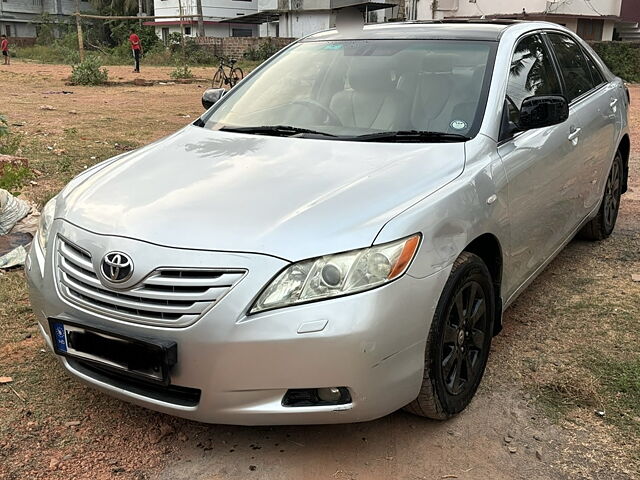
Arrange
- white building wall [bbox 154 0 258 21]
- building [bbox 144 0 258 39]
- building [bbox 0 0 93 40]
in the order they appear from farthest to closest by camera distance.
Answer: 1. building [bbox 0 0 93 40]
2. building [bbox 144 0 258 39]
3. white building wall [bbox 154 0 258 21]

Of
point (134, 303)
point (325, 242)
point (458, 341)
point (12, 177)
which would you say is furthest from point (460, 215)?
point (12, 177)

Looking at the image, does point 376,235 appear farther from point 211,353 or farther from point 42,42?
point 42,42

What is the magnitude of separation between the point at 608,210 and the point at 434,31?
239 cm

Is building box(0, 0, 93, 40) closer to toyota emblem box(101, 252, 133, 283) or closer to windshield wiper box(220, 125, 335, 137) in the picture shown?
windshield wiper box(220, 125, 335, 137)

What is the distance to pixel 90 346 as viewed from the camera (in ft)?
8.40

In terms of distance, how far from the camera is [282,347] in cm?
229

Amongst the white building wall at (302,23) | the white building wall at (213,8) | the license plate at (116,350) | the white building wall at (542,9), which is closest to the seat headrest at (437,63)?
the license plate at (116,350)

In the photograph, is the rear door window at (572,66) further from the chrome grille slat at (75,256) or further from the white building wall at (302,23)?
the white building wall at (302,23)

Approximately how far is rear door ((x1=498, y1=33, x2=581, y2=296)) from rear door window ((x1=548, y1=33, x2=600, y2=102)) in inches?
7.5

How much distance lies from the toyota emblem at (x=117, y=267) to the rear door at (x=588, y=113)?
289cm

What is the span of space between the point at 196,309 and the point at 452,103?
181cm

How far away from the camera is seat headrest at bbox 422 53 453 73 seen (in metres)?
3.61

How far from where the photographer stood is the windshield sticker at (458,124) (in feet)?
10.7

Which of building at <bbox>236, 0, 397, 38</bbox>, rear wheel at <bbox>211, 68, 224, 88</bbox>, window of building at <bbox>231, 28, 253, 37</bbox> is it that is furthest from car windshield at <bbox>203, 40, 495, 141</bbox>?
window of building at <bbox>231, 28, 253, 37</bbox>
